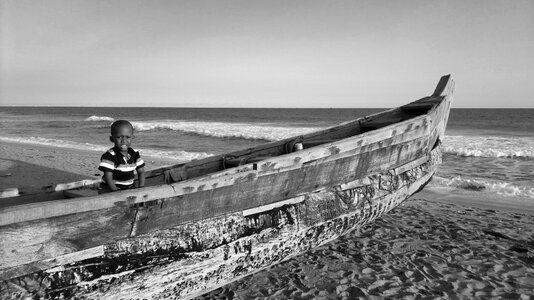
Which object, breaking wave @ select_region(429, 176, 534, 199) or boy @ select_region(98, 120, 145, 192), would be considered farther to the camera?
breaking wave @ select_region(429, 176, 534, 199)

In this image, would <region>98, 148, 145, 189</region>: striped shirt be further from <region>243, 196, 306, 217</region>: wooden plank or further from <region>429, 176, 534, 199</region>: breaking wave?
<region>429, 176, 534, 199</region>: breaking wave

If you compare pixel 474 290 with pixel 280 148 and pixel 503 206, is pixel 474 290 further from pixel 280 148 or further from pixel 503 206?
pixel 503 206

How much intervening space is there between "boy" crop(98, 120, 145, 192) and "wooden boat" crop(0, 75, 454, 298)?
273mm

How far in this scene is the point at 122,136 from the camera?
3283 millimetres

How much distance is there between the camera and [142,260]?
2855 mm

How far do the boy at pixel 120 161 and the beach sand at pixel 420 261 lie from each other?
125cm

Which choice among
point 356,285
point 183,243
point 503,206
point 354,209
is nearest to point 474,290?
point 356,285

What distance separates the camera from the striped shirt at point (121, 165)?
3.34m

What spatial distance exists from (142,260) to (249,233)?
106 centimetres

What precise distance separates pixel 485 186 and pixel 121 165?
26.6 feet

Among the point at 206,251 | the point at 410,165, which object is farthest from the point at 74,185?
the point at 410,165

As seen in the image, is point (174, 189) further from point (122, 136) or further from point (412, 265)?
point (412, 265)

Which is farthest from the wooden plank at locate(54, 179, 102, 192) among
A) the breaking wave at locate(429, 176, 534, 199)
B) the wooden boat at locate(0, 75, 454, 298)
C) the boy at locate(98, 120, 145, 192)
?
the breaking wave at locate(429, 176, 534, 199)

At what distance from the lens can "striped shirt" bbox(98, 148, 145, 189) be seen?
3338 millimetres
